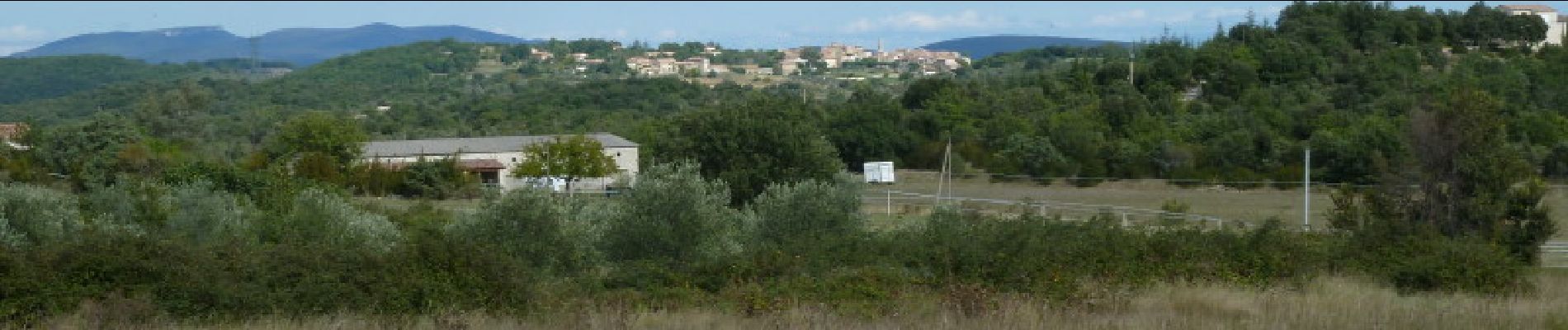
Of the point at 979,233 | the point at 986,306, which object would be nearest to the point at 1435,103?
the point at 979,233

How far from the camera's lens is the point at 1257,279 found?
12836 mm

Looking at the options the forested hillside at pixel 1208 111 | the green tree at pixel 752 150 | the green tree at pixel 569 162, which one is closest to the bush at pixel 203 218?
the green tree at pixel 752 150

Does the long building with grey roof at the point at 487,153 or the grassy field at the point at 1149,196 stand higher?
the long building with grey roof at the point at 487,153

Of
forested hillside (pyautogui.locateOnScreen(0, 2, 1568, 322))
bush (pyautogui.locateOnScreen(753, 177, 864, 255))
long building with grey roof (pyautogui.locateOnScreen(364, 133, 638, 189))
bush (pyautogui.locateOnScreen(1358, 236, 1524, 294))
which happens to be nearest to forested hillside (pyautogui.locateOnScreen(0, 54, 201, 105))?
forested hillside (pyautogui.locateOnScreen(0, 2, 1568, 322))

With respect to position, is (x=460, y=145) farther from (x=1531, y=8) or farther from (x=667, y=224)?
(x=1531, y=8)

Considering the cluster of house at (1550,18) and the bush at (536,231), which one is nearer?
the bush at (536,231)

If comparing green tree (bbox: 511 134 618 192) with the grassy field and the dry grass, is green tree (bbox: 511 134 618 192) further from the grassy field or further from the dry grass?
the dry grass

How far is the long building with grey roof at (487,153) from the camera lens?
55656 millimetres

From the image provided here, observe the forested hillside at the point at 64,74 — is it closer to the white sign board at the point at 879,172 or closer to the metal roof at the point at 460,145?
the metal roof at the point at 460,145

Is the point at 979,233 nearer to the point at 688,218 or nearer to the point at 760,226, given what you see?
the point at 688,218

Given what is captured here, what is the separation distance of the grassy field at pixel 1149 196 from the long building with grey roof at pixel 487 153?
13565mm

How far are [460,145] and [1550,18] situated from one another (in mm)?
69593

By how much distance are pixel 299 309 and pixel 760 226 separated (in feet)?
34.9

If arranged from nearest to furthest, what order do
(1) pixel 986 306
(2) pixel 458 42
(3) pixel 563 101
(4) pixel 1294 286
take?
(1) pixel 986 306
(4) pixel 1294 286
(3) pixel 563 101
(2) pixel 458 42
